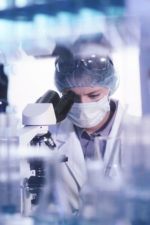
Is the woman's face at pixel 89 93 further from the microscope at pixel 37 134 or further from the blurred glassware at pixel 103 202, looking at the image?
the blurred glassware at pixel 103 202

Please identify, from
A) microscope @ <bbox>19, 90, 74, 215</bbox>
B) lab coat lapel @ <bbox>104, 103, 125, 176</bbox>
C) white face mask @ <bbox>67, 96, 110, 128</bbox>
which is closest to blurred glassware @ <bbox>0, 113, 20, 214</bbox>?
microscope @ <bbox>19, 90, 74, 215</bbox>

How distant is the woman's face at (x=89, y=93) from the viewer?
187cm

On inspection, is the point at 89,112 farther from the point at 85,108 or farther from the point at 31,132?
the point at 31,132

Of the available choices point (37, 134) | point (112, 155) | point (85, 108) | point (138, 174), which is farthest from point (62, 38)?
point (138, 174)

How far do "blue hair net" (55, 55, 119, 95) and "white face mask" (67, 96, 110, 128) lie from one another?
0.27 ft

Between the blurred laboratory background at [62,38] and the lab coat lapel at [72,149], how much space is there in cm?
25

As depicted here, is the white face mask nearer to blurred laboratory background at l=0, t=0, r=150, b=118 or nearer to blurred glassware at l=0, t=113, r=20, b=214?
blurred laboratory background at l=0, t=0, r=150, b=118

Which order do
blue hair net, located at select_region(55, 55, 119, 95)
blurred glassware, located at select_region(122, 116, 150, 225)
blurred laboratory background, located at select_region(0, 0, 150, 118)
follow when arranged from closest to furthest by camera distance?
blurred glassware, located at select_region(122, 116, 150, 225)
blurred laboratory background, located at select_region(0, 0, 150, 118)
blue hair net, located at select_region(55, 55, 119, 95)

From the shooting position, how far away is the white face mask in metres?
1.87

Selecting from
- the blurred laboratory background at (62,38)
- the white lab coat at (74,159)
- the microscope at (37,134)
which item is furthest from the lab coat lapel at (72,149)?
the blurred laboratory background at (62,38)

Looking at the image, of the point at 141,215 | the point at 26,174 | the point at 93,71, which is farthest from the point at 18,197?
the point at 93,71

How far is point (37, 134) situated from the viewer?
1.68 metres

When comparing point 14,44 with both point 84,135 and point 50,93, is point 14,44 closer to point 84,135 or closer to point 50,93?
point 50,93

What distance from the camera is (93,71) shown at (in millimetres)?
1834
